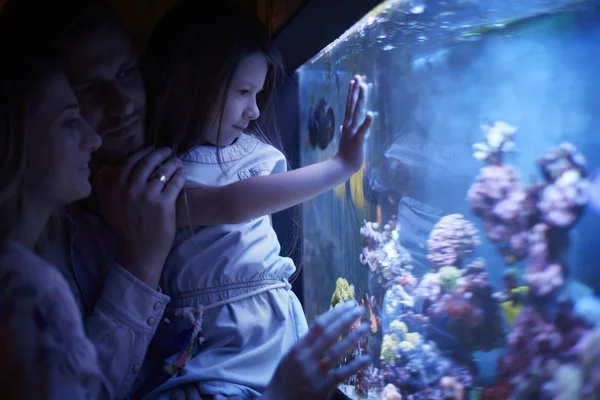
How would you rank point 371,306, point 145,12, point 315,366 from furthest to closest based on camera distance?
point 145,12 < point 371,306 < point 315,366

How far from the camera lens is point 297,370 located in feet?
2.69

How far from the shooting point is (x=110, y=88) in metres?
0.94

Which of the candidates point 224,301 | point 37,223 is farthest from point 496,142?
point 37,223

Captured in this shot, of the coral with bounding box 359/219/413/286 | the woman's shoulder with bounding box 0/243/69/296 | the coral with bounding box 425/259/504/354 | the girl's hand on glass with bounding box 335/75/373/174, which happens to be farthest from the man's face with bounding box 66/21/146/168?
the coral with bounding box 425/259/504/354

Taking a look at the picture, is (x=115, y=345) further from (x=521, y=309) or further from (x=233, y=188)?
(x=521, y=309)

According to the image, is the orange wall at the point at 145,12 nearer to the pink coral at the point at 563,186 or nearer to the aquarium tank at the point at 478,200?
the aquarium tank at the point at 478,200

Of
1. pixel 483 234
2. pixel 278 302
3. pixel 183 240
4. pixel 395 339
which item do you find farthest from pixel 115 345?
pixel 483 234

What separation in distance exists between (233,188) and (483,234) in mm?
455

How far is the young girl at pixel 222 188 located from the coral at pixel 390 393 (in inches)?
8.7

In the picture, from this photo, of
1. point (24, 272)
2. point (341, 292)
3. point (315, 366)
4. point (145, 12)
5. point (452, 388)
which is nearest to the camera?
point (24, 272)

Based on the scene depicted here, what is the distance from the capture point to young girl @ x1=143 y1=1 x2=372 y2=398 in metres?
1.03

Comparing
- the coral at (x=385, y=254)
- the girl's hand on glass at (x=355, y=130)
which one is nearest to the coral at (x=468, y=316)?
the coral at (x=385, y=254)

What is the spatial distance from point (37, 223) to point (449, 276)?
649 millimetres

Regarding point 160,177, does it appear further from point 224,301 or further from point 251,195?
point 224,301
